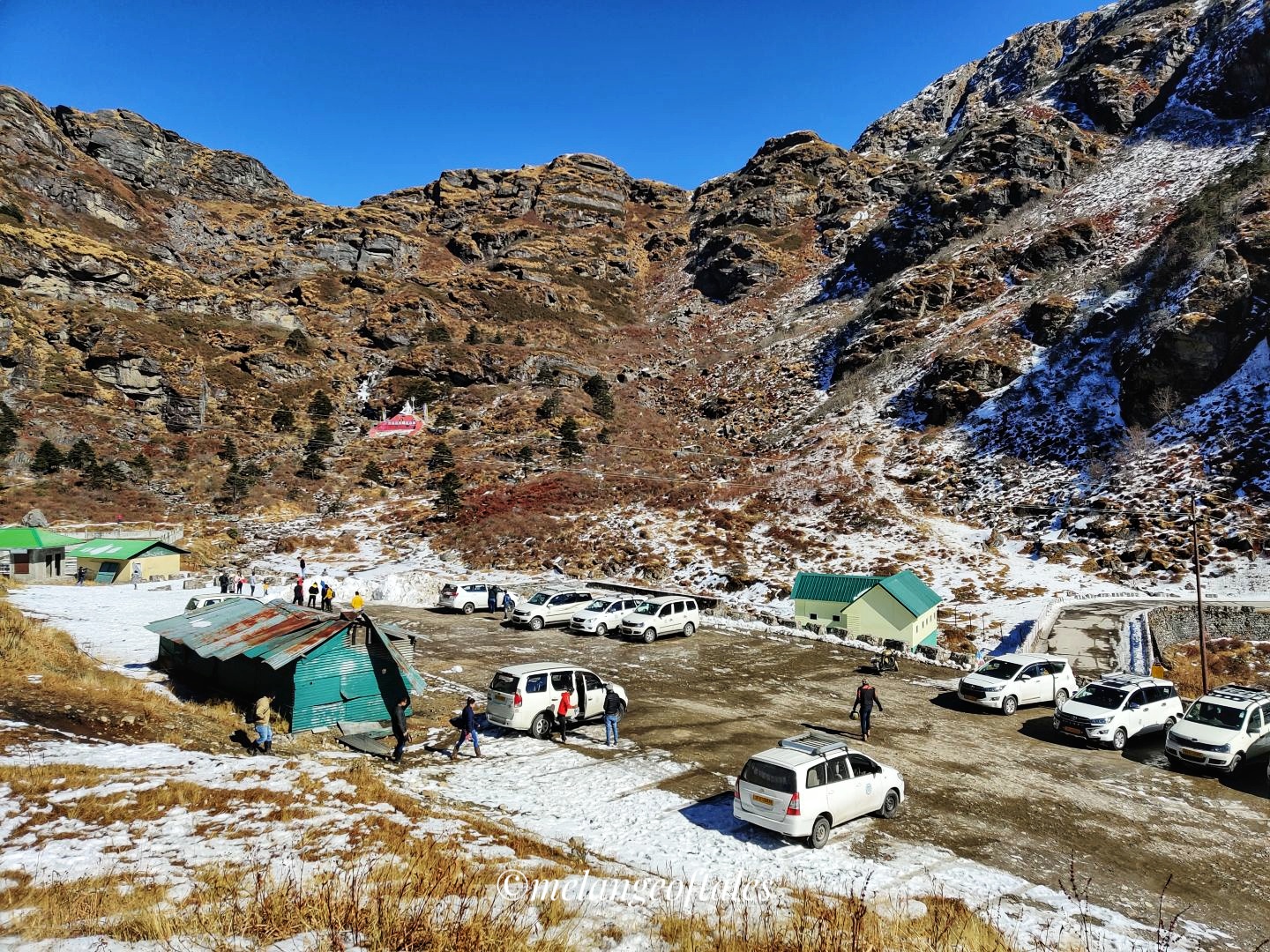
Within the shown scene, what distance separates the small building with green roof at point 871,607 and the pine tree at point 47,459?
6221 centimetres

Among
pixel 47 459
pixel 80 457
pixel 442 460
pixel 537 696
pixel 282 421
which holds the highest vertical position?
pixel 282 421

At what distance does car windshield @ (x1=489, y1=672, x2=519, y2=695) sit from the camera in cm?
1618

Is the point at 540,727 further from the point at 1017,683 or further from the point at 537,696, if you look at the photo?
the point at 1017,683

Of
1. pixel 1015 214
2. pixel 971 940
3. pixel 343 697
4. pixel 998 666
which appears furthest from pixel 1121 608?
pixel 1015 214

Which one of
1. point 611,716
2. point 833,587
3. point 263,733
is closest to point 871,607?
point 833,587

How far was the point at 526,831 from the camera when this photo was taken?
10.9 m

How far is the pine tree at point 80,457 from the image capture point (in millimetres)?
56719

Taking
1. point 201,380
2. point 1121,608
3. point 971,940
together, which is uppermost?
point 201,380

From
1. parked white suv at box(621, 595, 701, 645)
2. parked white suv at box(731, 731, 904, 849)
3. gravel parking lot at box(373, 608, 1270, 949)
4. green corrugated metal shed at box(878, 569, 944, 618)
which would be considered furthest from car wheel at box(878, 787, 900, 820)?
green corrugated metal shed at box(878, 569, 944, 618)

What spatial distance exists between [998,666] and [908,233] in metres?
89.6

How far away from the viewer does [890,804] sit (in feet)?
40.0

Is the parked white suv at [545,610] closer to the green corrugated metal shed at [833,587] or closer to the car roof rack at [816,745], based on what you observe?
the green corrugated metal shed at [833,587]

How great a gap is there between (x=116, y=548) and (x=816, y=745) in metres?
44.8

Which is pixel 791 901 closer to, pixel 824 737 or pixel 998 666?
pixel 824 737
